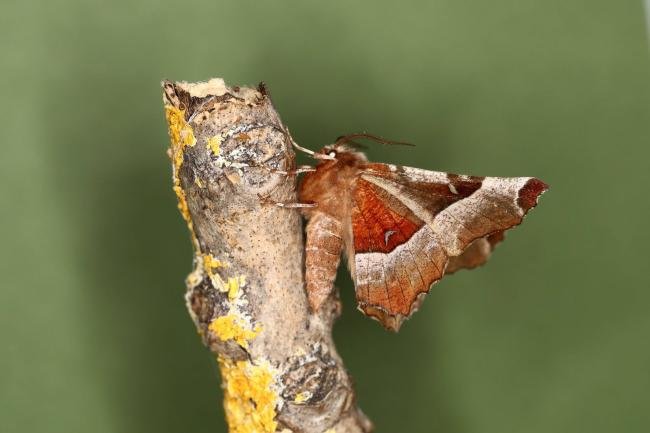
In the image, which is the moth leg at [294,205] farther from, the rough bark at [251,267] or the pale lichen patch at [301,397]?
the pale lichen patch at [301,397]

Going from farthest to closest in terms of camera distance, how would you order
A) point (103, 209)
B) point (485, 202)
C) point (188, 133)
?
point (103, 209), point (485, 202), point (188, 133)

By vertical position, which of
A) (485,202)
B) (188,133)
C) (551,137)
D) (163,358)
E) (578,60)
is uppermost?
(578,60)

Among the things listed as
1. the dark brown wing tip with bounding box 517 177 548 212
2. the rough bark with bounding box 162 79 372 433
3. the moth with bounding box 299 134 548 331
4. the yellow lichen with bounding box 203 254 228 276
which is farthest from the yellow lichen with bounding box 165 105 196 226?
the dark brown wing tip with bounding box 517 177 548 212

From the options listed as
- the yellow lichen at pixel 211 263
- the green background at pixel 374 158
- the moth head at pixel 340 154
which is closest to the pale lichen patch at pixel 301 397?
the yellow lichen at pixel 211 263

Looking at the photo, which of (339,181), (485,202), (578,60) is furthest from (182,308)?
(578,60)

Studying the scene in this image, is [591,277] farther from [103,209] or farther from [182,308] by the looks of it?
[103,209]

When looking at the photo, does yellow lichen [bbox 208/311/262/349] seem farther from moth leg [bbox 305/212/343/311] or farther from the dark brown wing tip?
the dark brown wing tip
